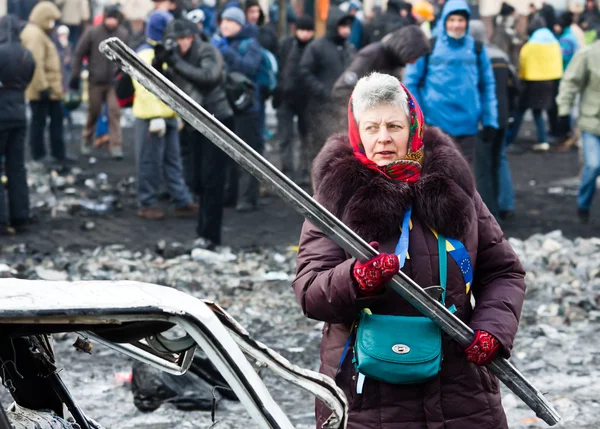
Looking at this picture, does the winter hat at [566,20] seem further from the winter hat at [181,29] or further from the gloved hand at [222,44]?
the winter hat at [181,29]

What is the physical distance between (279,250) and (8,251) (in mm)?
2710

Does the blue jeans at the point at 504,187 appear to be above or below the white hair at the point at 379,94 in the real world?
below

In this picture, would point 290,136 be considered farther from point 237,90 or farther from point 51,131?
point 51,131

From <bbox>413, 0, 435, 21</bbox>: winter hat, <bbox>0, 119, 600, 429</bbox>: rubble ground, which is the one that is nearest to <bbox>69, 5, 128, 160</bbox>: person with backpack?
<bbox>0, 119, 600, 429</bbox>: rubble ground

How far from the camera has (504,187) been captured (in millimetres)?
12078

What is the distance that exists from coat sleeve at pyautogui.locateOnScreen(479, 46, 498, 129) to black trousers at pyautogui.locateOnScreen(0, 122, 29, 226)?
16.2 ft

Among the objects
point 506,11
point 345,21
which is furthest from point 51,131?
point 506,11

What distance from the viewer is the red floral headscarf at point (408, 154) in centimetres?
369

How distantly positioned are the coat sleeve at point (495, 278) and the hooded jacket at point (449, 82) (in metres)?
6.16

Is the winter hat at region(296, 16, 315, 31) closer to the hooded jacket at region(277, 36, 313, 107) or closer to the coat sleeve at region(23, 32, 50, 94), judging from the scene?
the hooded jacket at region(277, 36, 313, 107)

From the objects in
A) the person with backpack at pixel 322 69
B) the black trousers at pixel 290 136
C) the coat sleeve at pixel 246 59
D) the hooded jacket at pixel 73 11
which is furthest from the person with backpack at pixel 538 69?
the hooded jacket at pixel 73 11

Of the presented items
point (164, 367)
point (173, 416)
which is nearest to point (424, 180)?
point (164, 367)

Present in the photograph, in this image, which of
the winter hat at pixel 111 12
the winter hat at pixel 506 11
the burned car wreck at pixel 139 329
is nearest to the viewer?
the burned car wreck at pixel 139 329

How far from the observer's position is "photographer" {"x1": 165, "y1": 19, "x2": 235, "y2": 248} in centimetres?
994
